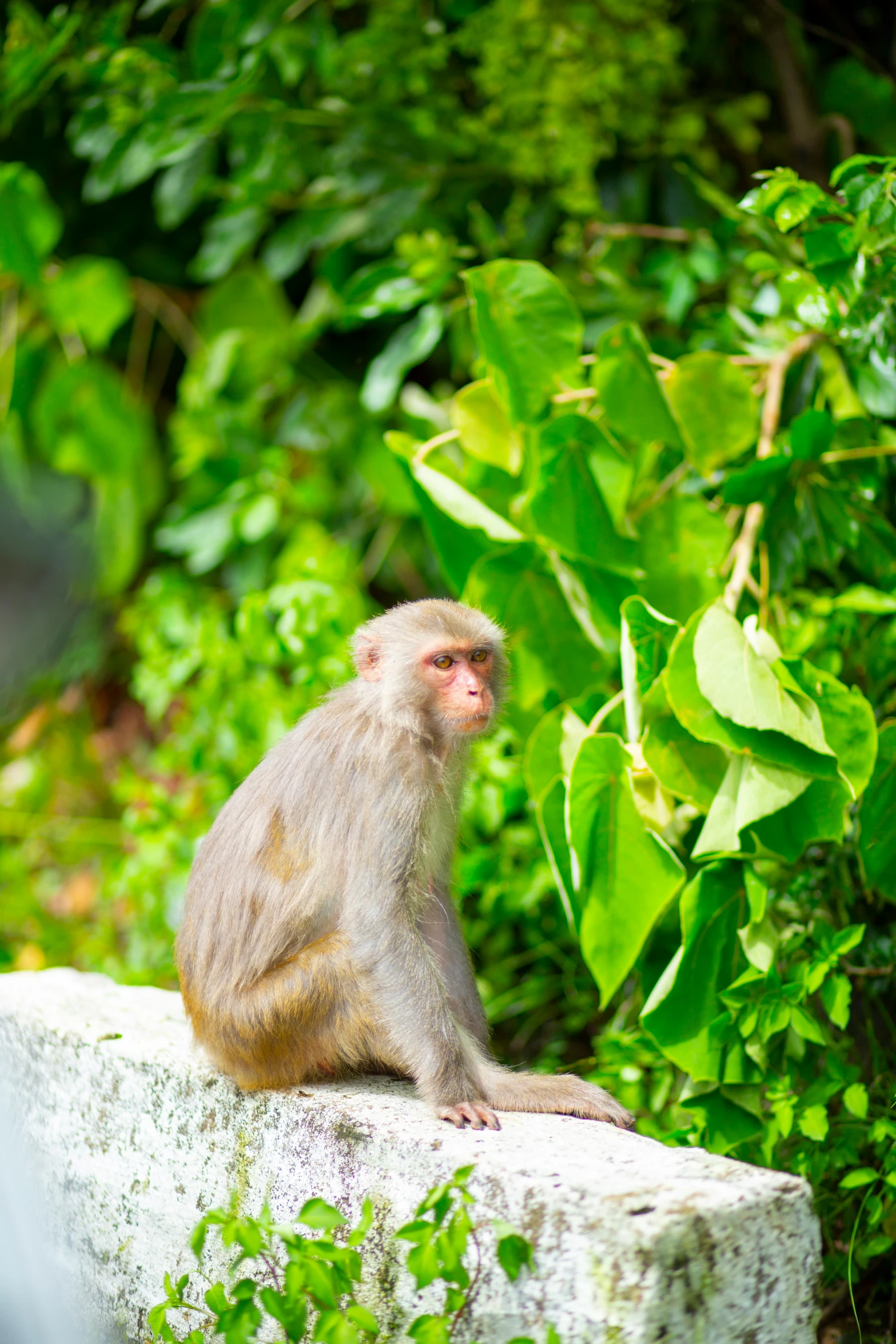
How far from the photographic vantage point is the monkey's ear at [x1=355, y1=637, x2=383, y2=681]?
3.39m

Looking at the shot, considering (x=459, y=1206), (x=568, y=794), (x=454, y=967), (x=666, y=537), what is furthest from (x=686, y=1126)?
(x=666, y=537)

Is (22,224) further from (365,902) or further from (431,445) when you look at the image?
(365,902)

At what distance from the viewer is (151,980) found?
552cm

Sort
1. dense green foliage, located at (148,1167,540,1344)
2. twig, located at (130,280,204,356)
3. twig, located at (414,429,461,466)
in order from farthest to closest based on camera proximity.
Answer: twig, located at (130,280,204,356)
twig, located at (414,429,461,466)
dense green foliage, located at (148,1167,540,1344)

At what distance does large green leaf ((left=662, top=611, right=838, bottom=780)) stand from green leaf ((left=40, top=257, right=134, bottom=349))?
4.61 meters

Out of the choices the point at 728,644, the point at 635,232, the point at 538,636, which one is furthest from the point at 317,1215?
the point at 635,232

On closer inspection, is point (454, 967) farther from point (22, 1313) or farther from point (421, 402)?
point (421, 402)

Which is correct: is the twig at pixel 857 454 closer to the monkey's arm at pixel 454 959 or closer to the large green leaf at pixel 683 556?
the large green leaf at pixel 683 556

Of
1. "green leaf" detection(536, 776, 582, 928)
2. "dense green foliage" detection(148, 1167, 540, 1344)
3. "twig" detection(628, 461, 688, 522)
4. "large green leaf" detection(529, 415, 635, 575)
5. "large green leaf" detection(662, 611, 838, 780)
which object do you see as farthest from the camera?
"twig" detection(628, 461, 688, 522)

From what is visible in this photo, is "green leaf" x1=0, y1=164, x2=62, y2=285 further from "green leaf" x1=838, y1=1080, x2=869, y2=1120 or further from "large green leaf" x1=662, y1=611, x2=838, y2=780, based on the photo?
A: "green leaf" x1=838, y1=1080, x2=869, y2=1120

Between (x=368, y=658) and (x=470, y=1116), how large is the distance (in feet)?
4.17

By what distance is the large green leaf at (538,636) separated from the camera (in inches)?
154

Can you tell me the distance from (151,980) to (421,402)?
2873 millimetres

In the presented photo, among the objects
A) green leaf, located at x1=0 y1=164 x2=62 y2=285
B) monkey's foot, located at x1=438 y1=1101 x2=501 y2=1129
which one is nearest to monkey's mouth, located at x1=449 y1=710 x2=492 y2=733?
monkey's foot, located at x1=438 y1=1101 x2=501 y2=1129
